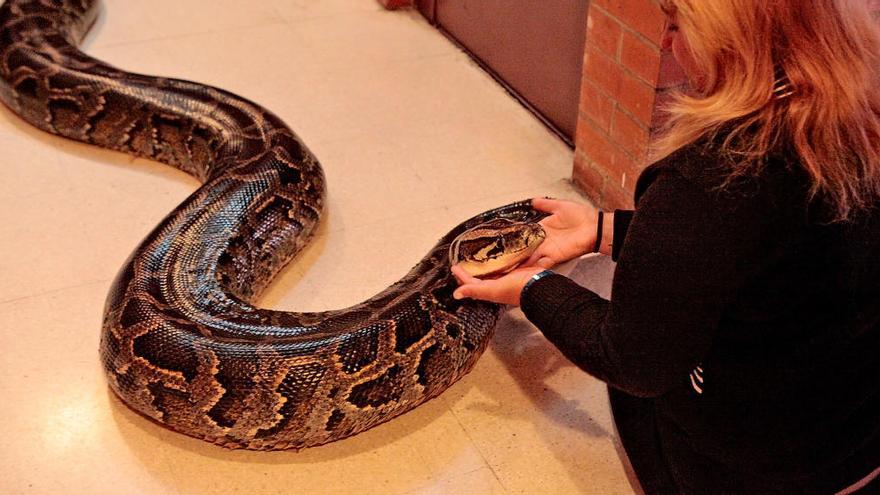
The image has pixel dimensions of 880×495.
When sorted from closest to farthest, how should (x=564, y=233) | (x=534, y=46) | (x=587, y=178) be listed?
(x=564, y=233) < (x=587, y=178) < (x=534, y=46)

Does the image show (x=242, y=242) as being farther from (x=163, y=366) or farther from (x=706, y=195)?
(x=706, y=195)

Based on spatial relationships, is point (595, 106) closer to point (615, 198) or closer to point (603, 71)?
point (603, 71)

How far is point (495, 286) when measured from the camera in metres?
2.63

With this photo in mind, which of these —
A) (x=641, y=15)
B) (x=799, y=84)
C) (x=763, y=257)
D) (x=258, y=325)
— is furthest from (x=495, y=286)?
(x=641, y=15)

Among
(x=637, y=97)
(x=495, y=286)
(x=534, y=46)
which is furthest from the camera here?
(x=534, y=46)

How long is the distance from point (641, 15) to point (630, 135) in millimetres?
478

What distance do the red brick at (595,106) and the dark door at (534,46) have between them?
1.12 feet

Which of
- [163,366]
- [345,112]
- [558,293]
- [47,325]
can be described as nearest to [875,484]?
[558,293]

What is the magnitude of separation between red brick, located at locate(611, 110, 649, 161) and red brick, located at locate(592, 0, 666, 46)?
355 millimetres

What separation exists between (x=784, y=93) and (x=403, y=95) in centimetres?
311

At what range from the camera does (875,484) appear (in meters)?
2.12

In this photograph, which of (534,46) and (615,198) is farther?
(534,46)

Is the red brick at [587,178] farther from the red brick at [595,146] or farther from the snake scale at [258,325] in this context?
the snake scale at [258,325]

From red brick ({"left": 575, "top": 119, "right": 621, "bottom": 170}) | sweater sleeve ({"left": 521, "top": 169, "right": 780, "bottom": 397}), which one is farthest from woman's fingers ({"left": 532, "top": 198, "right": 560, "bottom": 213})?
sweater sleeve ({"left": 521, "top": 169, "right": 780, "bottom": 397})
